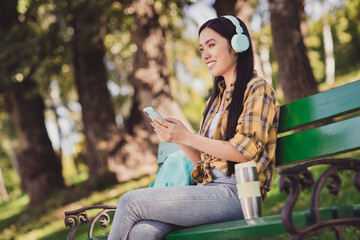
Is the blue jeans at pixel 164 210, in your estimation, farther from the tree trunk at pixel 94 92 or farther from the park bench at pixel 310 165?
the tree trunk at pixel 94 92

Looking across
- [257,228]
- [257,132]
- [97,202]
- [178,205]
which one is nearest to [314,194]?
[257,228]

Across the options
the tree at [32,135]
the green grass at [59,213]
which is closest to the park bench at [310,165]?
the green grass at [59,213]

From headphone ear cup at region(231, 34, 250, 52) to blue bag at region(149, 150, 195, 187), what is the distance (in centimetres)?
90

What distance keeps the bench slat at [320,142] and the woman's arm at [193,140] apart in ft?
1.26

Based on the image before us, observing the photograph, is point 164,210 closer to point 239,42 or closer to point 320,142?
point 320,142

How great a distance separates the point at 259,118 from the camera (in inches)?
116

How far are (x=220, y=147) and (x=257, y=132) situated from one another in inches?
9.1

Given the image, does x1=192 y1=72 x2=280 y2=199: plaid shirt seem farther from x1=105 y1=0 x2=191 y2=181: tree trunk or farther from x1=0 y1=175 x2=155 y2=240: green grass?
x1=105 y1=0 x2=191 y2=181: tree trunk

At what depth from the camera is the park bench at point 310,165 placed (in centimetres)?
222

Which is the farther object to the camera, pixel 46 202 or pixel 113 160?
pixel 46 202

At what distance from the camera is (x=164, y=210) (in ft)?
9.23

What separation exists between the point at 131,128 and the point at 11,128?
42.5 ft

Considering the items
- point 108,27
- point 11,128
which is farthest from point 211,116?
point 11,128

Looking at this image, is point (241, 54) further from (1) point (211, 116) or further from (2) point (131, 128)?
(2) point (131, 128)
